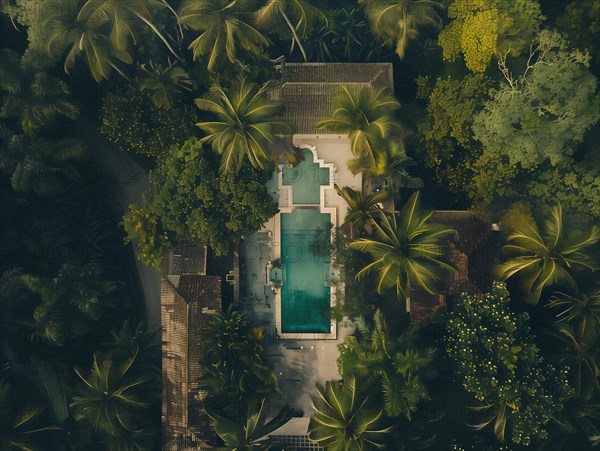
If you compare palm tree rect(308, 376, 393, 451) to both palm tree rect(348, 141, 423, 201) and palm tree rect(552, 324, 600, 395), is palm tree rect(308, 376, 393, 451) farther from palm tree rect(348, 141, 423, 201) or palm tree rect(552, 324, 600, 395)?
palm tree rect(348, 141, 423, 201)

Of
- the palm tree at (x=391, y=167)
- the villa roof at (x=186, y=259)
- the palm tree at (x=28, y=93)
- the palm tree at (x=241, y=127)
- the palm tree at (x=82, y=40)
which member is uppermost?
the palm tree at (x=82, y=40)

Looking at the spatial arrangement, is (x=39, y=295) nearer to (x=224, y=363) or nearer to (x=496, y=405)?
(x=224, y=363)

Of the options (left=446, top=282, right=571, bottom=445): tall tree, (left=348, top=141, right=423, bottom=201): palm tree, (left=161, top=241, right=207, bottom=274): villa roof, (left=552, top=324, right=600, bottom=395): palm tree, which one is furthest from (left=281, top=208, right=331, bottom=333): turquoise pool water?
(left=552, top=324, right=600, bottom=395): palm tree

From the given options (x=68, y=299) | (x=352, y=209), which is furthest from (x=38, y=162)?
(x=352, y=209)

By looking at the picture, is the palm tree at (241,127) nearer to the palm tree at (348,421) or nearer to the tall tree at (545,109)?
the tall tree at (545,109)

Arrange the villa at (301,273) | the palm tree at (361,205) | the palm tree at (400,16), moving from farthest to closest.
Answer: the villa at (301,273)
the palm tree at (361,205)
the palm tree at (400,16)

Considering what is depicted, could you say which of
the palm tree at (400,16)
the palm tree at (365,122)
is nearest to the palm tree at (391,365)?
the palm tree at (365,122)
